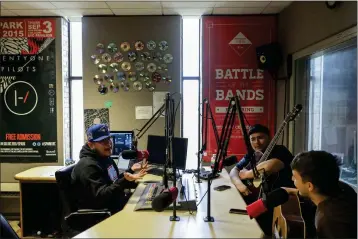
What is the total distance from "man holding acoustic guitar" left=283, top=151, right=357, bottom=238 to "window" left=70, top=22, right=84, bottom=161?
3.19m

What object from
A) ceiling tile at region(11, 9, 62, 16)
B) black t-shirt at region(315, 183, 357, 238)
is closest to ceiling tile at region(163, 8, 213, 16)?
ceiling tile at region(11, 9, 62, 16)

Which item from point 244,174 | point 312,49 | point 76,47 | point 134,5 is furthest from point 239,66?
point 76,47

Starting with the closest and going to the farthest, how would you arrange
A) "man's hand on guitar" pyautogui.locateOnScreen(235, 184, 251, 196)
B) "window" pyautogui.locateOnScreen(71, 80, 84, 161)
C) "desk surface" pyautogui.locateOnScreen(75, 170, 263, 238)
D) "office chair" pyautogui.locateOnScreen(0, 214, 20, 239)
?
"desk surface" pyautogui.locateOnScreen(75, 170, 263, 238) < "office chair" pyautogui.locateOnScreen(0, 214, 20, 239) < "man's hand on guitar" pyautogui.locateOnScreen(235, 184, 251, 196) < "window" pyautogui.locateOnScreen(71, 80, 84, 161)

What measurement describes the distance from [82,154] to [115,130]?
1483mm

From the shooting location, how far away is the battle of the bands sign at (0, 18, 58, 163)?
12.8 ft

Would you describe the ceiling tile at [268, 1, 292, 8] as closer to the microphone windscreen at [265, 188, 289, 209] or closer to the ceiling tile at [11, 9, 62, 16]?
the ceiling tile at [11, 9, 62, 16]

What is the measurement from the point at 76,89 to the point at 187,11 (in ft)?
5.77

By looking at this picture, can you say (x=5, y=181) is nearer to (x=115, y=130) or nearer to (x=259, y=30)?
(x=115, y=130)

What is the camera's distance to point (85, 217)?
2.22 metres

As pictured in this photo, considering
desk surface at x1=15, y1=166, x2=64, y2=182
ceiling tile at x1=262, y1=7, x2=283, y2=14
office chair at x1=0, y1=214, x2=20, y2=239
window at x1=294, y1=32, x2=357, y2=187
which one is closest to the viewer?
office chair at x1=0, y1=214, x2=20, y2=239

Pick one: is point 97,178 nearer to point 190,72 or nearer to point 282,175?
point 282,175

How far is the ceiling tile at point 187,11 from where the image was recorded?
3.72 m

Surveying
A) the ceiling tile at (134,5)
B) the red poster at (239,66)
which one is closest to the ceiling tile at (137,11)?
the ceiling tile at (134,5)

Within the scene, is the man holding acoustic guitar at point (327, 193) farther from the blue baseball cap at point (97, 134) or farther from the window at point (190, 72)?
the window at point (190, 72)
